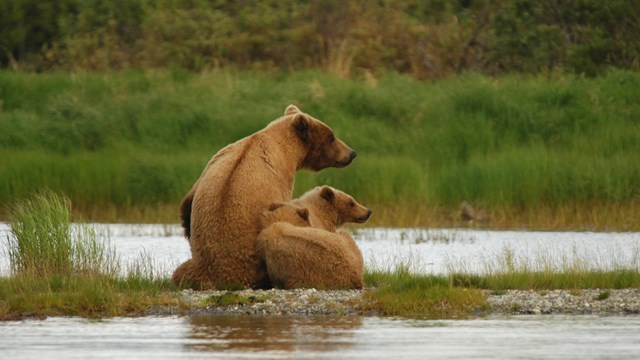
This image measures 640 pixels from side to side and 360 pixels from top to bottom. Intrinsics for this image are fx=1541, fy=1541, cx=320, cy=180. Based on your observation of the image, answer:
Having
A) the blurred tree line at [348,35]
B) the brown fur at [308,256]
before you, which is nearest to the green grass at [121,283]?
the brown fur at [308,256]

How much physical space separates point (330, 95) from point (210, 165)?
14.7 m

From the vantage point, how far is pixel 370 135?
2770 cm

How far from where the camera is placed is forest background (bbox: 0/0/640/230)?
25062 millimetres

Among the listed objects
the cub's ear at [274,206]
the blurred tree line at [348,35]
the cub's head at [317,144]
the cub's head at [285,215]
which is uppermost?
the blurred tree line at [348,35]

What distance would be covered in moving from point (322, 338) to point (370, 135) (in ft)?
53.6

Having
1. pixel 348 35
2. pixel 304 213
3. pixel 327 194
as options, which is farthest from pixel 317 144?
pixel 348 35

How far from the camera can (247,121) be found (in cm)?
2786

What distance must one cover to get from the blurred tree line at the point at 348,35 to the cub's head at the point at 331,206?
17452 millimetres

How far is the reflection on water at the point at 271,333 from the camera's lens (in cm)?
1102

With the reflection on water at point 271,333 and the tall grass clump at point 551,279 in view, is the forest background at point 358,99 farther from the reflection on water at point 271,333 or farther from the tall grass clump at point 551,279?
the reflection on water at point 271,333

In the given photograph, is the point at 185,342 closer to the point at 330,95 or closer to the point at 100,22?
the point at 330,95

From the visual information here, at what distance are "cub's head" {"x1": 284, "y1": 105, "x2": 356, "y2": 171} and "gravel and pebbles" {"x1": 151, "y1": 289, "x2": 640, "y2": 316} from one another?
1632mm

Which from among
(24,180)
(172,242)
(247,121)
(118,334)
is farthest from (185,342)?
(247,121)

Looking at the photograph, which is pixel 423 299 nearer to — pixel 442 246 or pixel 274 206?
pixel 274 206
